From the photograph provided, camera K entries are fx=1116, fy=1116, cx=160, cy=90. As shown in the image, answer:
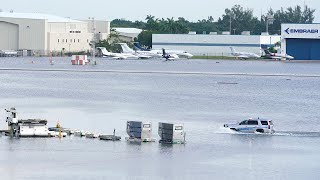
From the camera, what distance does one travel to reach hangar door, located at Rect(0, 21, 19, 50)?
191587 millimetres

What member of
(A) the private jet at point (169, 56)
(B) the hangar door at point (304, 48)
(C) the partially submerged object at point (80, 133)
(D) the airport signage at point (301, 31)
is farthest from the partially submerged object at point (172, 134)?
(A) the private jet at point (169, 56)

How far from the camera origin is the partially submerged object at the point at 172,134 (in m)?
52.4

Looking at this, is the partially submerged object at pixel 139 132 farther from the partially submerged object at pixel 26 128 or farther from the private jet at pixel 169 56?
the private jet at pixel 169 56

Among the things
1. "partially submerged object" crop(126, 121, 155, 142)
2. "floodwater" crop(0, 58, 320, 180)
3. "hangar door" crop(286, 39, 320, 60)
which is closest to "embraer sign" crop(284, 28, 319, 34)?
"hangar door" crop(286, 39, 320, 60)

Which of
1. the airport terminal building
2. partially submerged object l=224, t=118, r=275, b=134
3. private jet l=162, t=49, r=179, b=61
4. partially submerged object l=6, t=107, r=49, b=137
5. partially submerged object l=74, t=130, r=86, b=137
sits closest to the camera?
partially submerged object l=6, t=107, r=49, b=137

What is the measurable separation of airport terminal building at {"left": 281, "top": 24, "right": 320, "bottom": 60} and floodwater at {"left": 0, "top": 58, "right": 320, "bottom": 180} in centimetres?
5181

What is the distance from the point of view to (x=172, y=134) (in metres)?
52.4

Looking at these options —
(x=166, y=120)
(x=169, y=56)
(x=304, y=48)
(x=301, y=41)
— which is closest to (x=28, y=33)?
(x=169, y=56)

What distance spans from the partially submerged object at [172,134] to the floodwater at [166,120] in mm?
692

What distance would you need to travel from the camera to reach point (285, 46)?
18075 centimetres

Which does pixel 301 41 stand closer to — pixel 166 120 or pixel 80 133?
pixel 166 120

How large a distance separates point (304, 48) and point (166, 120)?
118 m

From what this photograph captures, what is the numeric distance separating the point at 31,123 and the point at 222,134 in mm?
10528

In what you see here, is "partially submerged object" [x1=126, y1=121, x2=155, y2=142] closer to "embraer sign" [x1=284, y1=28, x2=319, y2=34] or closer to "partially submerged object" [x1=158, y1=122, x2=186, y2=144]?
"partially submerged object" [x1=158, y1=122, x2=186, y2=144]
